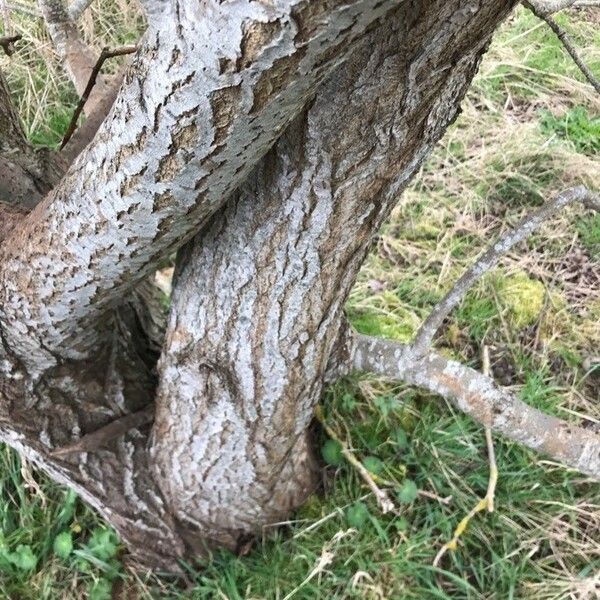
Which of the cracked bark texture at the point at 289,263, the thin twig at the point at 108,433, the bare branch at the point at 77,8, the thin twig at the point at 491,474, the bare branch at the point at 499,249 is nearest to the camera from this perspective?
the cracked bark texture at the point at 289,263

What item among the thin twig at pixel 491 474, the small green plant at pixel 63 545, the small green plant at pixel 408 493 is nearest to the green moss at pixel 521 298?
the thin twig at pixel 491 474

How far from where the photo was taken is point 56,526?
183 cm

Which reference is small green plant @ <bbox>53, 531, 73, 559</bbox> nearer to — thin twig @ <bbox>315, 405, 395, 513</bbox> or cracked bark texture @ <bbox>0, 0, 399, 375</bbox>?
thin twig @ <bbox>315, 405, 395, 513</bbox>

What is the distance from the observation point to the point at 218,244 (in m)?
0.93

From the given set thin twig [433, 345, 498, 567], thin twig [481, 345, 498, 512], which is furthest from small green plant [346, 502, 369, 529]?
thin twig [481, 345, 498, 512]

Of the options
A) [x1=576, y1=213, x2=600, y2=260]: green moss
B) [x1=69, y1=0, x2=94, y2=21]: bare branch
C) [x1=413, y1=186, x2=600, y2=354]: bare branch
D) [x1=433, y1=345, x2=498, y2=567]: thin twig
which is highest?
→ [x1=69, y1=0, x2=94, y2=21]: bare branch

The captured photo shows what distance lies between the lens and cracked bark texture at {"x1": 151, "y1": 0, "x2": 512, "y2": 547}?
64 centimetres

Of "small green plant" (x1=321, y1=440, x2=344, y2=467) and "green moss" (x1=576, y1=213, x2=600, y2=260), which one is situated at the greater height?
"green moss" (x1=576, y1=213, x2=600, y2=260)

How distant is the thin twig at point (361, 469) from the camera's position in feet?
5.42

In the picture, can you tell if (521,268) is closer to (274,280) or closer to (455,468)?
(455,468)

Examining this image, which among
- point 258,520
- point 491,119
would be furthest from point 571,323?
Answer: point 258,520

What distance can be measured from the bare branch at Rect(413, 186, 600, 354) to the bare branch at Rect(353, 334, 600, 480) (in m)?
0.05

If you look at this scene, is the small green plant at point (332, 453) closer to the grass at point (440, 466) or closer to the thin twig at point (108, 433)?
the grass at point (440, 466)

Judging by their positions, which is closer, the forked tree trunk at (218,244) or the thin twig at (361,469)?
the forked tree trunk at (218,244)
